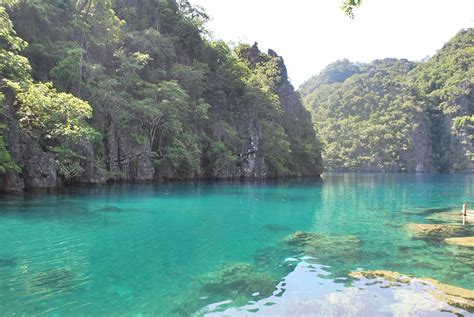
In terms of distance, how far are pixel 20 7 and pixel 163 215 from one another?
837 inches

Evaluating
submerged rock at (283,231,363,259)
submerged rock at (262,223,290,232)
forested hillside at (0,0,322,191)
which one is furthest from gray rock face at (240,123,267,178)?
submerged rock at (283,231,363,259)

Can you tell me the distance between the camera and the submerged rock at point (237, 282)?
8.14m

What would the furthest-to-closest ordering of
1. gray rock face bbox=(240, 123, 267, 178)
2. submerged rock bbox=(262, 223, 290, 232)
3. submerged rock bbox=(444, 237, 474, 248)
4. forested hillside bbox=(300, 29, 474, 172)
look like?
forested hillside bbox=(300, 29, 474, 172) < gray rock face bbox=(240, 123, 267, 178) < submerged rock bbox=(262, 223, 290, 232) < submerged rock bbox=(444, 237, 474, 248)

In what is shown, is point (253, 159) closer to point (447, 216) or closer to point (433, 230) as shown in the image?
point (447, 216)

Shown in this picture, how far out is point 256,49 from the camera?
222 feet

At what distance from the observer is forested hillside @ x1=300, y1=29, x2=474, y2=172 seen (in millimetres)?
109188

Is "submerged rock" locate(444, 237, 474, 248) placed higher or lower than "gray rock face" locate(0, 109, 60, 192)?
lower

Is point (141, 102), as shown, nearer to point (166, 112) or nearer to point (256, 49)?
point (166, 112)

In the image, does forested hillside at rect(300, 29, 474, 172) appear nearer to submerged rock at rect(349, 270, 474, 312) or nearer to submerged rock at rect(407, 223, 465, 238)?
submerged rock at rect(407, 223, 465, 238)

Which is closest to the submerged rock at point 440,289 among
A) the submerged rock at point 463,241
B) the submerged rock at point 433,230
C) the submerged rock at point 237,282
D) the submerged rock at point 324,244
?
the submerged rock at point 324,244

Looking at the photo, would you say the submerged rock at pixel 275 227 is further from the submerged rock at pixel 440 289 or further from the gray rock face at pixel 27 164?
the gray rock face at pixel 27 164

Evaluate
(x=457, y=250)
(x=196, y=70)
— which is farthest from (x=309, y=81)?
(x=457, y=250)

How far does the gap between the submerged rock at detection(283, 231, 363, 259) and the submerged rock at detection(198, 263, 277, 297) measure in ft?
9.42

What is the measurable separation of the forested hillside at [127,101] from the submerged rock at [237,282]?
15.9m
